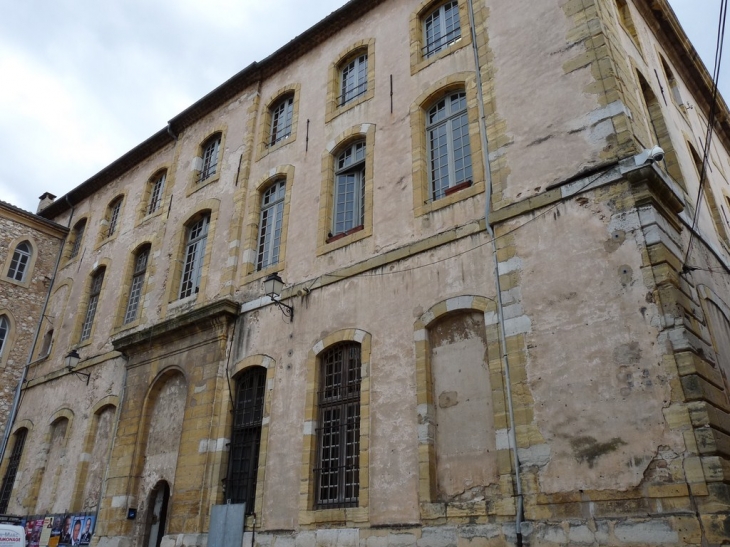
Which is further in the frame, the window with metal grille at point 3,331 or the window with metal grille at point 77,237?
the window with metal grille at point 77,237

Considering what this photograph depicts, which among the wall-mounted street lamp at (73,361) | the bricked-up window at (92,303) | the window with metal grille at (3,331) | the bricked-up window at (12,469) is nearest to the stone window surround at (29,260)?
the window with metal grille at (3,331)

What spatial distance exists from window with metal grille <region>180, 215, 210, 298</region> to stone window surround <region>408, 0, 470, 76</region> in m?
6.27

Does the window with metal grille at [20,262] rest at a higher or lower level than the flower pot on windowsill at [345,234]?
higher

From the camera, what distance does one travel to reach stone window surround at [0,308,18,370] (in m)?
17.4

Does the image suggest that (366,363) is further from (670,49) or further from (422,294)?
(670,49)

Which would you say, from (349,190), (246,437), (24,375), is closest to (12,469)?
(24,375)

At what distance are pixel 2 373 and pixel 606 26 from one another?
1782 centimetres

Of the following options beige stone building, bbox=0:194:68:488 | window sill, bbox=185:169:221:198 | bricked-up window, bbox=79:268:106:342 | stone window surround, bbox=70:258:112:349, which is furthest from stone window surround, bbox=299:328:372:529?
beige stone building, bbox=0:194:68:488

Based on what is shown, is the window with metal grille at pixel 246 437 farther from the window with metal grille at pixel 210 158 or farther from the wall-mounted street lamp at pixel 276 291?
the window with metal grille at pixel 210 158

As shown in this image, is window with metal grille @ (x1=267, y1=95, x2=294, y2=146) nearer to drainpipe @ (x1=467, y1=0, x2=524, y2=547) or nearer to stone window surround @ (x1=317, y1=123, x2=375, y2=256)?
stone window surround @ (x1=317, y1=123, x2=375, y2=256)

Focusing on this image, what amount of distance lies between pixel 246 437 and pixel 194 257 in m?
5.13

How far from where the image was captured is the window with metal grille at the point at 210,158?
15042 millimetres

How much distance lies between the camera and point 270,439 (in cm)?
985

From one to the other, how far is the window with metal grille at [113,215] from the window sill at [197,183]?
387cm
